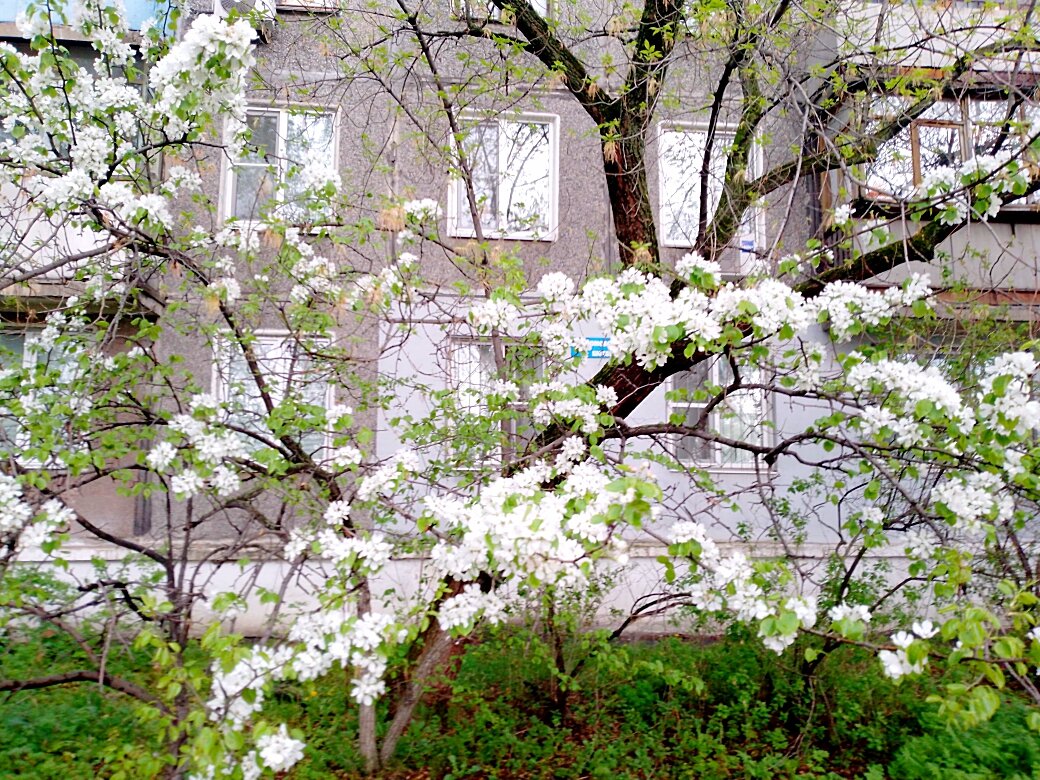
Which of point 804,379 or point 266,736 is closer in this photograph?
point 266,736

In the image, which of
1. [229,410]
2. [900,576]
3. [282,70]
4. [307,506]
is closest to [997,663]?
[307,506]

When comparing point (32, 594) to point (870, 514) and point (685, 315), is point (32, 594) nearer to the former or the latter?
point (685, 315)

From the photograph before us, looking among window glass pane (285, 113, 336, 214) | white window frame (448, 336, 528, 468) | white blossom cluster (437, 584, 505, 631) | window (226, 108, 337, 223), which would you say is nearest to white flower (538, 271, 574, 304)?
white window frame (448, 336, 528, 468)

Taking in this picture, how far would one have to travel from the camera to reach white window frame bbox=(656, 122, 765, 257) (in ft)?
17.0

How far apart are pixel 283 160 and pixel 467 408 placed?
309cm

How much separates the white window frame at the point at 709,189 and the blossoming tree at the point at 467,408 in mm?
422

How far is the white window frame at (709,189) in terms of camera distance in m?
5.18

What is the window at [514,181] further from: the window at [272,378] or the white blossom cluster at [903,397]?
the white blossom cluster at [903,397]

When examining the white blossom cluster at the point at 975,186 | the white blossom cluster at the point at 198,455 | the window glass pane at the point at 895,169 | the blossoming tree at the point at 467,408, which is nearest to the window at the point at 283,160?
the blossoming tree at the point at 467,408

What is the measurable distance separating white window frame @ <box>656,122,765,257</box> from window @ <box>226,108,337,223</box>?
2673mm

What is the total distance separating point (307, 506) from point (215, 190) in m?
5.83

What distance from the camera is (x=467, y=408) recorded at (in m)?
4.00

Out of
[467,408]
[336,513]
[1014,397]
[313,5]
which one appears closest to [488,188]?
[313,5]

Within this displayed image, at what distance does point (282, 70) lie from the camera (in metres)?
7.40
